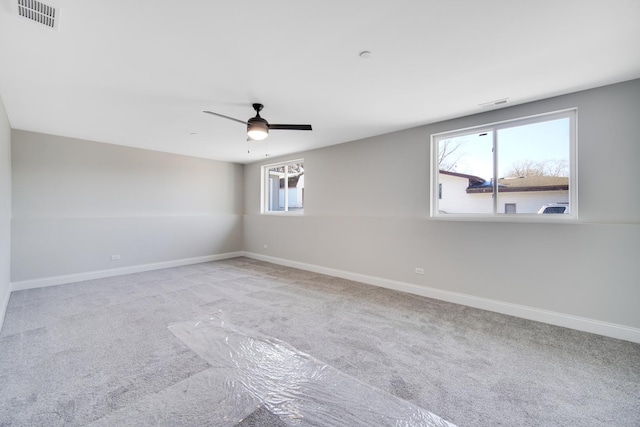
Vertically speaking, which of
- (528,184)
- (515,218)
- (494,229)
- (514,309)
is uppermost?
(528,184)

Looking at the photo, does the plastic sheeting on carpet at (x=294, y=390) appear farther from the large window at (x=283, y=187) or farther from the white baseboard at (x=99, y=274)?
the large window at (x=283, y=187)

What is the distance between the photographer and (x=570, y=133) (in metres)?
2.99

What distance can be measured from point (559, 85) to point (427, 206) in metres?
1.97

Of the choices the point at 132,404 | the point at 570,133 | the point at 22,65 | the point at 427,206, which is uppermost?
the point at 22,65

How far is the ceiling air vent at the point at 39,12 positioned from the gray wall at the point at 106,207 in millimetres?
3858

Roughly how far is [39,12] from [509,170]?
470 centimetres

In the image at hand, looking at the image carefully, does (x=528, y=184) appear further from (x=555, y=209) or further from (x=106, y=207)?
(x=106, y=207)

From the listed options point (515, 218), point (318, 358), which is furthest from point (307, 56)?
point (515, 218)

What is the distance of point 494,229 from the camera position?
3.37m

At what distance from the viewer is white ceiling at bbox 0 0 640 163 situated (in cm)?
176

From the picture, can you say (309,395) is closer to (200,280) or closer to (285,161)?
(200,280)

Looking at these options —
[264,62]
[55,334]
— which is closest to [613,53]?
[264,62]

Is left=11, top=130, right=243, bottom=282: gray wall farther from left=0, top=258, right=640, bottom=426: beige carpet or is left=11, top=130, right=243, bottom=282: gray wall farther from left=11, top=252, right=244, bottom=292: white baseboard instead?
left=0, top=258, right=640, bottom=426: beige carpet

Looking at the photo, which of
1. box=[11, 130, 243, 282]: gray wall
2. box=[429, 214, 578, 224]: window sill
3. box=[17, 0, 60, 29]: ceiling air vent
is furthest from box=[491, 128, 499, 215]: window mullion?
box=[11, 130, 243, 282]: gray wall
